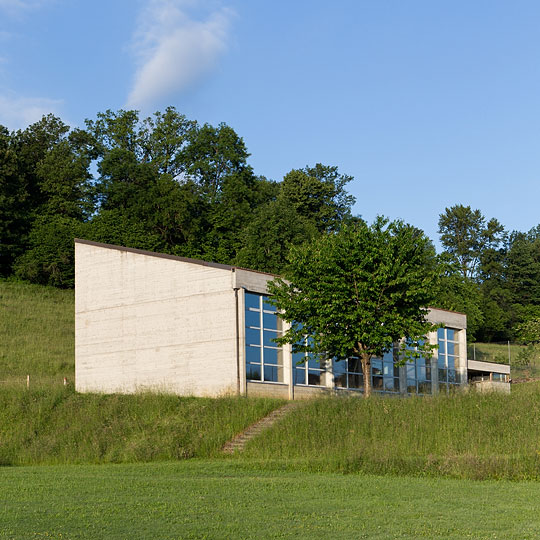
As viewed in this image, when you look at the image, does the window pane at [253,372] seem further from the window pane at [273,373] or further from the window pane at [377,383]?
the window pane at [377,383]

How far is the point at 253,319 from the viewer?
125 feet

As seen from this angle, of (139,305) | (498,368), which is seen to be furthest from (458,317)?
(139,305)

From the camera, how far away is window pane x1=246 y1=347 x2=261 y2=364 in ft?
122

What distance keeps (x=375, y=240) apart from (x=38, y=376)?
26008 mm

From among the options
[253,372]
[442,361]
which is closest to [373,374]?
[442,361]

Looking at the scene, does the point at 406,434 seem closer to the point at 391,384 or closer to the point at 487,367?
the point at 391,384

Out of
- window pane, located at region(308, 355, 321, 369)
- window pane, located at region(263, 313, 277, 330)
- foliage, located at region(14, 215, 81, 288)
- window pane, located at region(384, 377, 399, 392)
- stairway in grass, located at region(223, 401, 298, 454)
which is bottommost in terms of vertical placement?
stairway in grass, located at region(223, 401, 298, 454)

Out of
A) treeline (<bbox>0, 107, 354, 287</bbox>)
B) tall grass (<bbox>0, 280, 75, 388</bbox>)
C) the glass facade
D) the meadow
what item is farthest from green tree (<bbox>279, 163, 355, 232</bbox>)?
the meadow

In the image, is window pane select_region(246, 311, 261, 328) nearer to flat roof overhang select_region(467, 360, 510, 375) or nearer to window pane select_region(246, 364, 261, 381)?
window pane select_region(246, 364, 261, 381)

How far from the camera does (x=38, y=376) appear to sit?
5119 centimetres

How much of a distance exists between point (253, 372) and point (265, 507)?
22451 mm

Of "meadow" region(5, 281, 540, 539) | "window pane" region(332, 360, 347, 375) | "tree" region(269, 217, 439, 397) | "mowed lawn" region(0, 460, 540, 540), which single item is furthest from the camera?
"window pane" region(332, 360, 347, 375)

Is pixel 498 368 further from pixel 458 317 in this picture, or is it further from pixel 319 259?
pixel 319 259

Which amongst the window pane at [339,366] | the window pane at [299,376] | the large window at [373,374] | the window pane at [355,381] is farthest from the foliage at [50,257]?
the window pane at [299,376]
